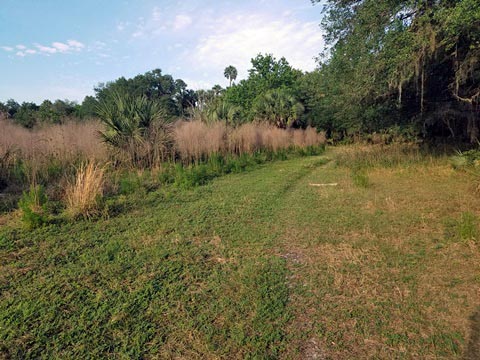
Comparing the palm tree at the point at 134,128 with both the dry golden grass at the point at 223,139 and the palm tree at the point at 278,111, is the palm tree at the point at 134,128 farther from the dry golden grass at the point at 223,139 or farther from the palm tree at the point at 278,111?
the palm tree at the point at 278,111

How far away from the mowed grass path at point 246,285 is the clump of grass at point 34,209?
19 cm

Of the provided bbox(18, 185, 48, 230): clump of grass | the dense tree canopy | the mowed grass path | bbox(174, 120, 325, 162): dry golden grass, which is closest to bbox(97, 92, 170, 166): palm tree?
bbox(174, 120, 325, 162): dry golden grass

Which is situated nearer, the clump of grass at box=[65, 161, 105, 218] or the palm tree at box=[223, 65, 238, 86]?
the clump of grass at box=[65, 161, 105, 218]

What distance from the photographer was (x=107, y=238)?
4.02 m

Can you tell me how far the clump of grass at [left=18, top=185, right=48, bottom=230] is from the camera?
13.7ft

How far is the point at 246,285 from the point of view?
2.84 meters

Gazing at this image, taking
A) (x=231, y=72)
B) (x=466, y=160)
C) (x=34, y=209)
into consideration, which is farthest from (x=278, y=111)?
(x=231, y=72)

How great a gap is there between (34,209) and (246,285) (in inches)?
155

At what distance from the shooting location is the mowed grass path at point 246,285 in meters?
2.07

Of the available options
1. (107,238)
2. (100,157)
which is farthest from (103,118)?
(107,238)

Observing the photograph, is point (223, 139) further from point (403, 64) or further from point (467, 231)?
point (467, 231)

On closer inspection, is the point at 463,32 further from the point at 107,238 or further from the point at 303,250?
the point at 107,238

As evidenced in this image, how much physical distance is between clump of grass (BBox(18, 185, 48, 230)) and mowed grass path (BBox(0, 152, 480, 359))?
19 centimetres

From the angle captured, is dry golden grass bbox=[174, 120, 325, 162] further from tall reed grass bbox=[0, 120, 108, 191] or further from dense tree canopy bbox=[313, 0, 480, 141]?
dense tree canopy bbox=[313, 0, 480, 141]
